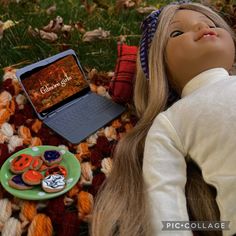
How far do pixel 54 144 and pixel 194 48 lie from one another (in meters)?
0.46

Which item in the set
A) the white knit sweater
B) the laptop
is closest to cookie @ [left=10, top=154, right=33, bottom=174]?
the laptop

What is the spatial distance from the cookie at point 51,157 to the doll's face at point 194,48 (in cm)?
38

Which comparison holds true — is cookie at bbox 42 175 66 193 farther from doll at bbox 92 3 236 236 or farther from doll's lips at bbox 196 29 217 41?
doll's lips at bbox 196 29 217 41

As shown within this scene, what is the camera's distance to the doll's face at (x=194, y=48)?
1010 mm

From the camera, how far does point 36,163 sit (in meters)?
1.00

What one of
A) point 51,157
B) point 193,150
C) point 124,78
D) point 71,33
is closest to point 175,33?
point 124,78

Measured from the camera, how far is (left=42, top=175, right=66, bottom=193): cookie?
3.06 feet

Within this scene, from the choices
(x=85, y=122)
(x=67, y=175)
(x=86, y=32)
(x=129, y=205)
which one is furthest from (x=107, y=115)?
(x=86, y=32)

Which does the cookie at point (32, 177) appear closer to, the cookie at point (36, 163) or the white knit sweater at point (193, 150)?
the cookie at point (36, 163)

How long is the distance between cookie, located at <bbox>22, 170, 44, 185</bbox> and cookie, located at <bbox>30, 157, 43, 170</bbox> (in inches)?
0.6

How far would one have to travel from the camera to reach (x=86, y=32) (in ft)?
5.18

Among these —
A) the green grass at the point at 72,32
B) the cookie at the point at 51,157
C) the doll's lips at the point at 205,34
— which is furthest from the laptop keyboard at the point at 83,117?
the doll's lips at the point at 205,34

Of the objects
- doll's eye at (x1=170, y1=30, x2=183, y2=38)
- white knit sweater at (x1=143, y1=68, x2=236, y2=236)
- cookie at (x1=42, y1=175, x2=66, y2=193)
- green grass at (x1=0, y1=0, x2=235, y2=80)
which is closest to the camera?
white knit sweater at (x1=143, y1=68, x2=236, y2=236)

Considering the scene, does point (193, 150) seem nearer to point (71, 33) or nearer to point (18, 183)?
point (18, 183)
